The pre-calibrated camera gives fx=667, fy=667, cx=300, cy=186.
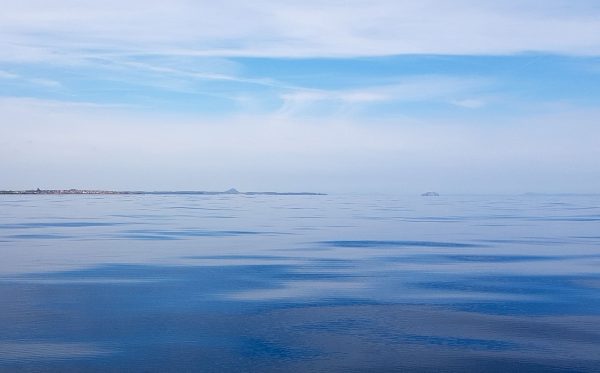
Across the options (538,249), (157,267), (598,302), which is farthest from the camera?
(538,249)

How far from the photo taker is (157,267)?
1655cm

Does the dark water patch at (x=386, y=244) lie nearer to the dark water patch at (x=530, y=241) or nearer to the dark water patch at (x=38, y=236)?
the dark water patch at (x=530, y=241)

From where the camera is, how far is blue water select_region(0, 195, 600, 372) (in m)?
8.34

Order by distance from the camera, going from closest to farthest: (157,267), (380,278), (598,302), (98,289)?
(598,302)
(98,289)
(380,278)
(157,267)

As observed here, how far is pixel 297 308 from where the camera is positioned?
37.4 ft

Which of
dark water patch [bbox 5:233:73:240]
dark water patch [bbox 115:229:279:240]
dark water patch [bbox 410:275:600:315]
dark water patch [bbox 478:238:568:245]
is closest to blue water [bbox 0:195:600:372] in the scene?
dark water patch [bbox 410:275:600:315]

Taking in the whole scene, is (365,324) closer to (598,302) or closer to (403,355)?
(403,355)

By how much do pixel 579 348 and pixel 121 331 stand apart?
249 inches

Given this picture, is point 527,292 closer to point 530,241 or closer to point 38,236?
point 530,241

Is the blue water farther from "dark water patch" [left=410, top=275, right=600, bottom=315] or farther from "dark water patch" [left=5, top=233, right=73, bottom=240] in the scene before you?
"dark water patch" [left=5, top=233, right=73, bottom=240]

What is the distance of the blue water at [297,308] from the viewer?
8.34 m

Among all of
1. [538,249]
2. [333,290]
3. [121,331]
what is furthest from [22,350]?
[538,249]

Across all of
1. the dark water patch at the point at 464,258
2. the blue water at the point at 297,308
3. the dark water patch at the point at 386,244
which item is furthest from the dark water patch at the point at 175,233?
the dark water patch at the point at 464,258

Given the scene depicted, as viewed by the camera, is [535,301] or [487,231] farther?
[487,231]
